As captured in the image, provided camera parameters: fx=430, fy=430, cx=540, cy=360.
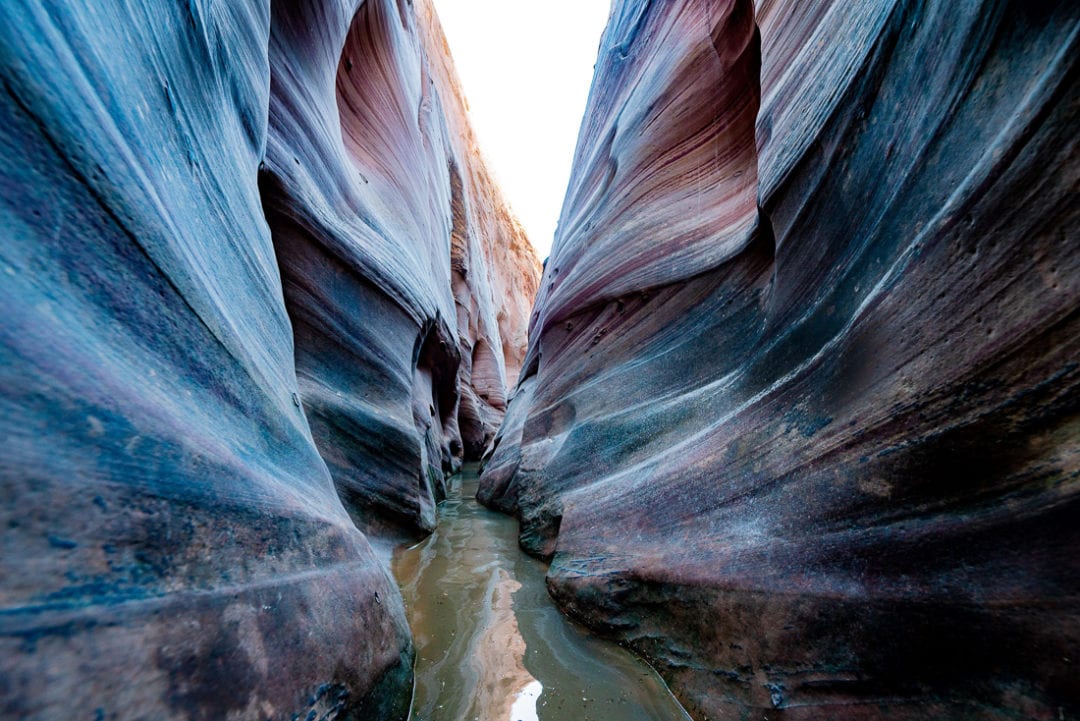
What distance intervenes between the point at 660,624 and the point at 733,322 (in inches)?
72.4

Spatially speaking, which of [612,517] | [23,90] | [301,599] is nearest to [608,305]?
[612,517]

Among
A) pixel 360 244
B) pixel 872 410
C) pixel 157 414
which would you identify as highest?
pixel 360 244

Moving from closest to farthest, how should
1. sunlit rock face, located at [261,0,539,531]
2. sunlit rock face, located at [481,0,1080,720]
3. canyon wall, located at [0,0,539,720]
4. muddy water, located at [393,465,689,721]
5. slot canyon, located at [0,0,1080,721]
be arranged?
canyon wall, located at [0,0,539,720]
slot canyon, located at [0,0,1080,721]
sunlit rock face, located at [481,0,1080,720]
muddy water, located at [393,465,689,721]
sunlit rock face, located at [261,0,539,531]

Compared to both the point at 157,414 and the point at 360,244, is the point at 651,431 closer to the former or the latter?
the point at 157,414

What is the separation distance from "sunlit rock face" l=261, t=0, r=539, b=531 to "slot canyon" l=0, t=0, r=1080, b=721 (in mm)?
244

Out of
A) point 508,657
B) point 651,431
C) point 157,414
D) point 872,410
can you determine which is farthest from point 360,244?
point 872,410

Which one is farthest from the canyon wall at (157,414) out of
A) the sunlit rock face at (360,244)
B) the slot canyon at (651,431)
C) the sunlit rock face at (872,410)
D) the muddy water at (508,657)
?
the sunlit rock face at (872,410)

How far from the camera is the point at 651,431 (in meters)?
3.02

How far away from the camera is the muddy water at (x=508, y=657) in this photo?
1.81m

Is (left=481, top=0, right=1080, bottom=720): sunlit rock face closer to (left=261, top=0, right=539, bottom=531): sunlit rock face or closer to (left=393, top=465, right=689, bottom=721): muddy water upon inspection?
(left=393, top=465, right=689, bottom=721): muddy water

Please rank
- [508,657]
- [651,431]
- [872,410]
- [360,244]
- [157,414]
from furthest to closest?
1. [360,244]
2. [651,431]
3. [508,657]
4. [872,410]
5. [157,414]

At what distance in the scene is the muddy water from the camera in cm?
181

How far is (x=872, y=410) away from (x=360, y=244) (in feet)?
14.0

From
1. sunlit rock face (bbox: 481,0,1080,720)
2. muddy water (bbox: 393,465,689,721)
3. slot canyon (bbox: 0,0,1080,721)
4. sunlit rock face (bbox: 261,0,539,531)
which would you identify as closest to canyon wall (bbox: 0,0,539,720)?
slot canyon (bbox: 0,0,1080,721)
